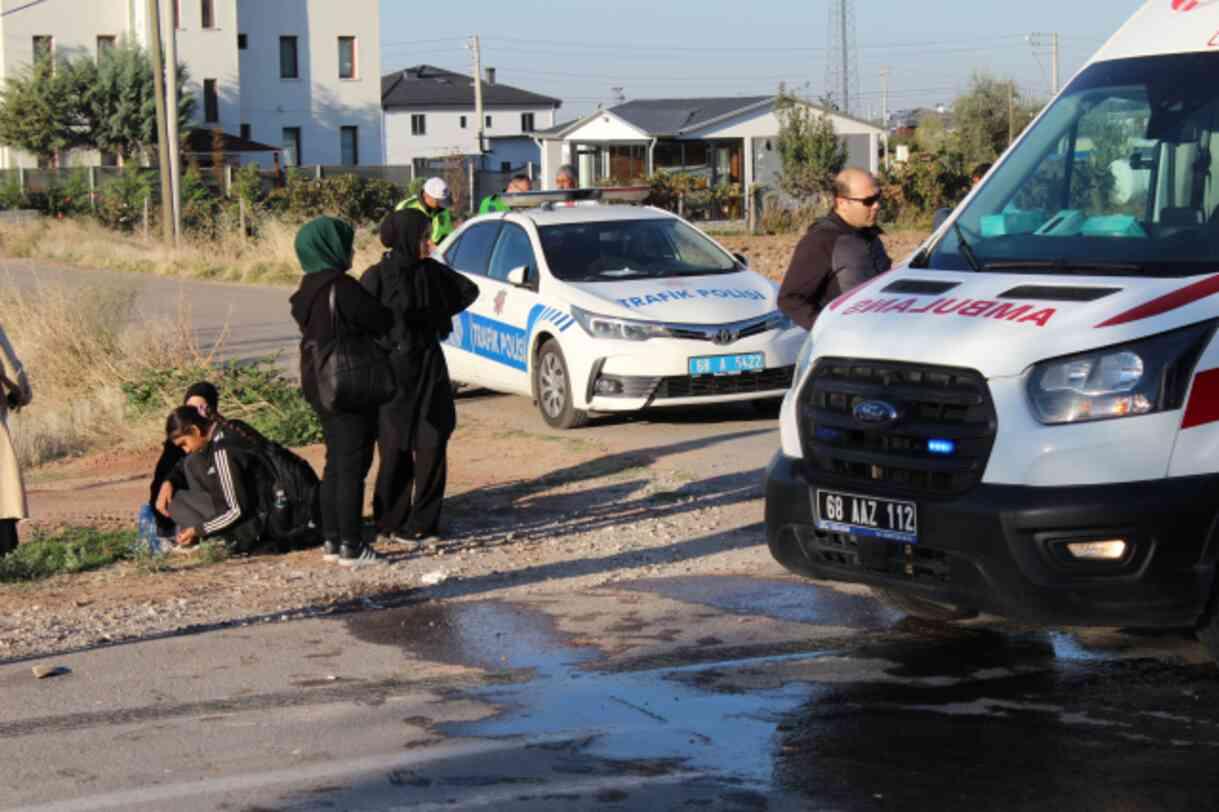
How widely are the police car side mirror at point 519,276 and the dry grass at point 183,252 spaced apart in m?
13.1

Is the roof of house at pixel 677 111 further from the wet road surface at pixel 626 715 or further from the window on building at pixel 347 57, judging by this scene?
the wet road surface at pixel 626 715

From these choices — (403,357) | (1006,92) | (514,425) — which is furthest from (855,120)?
(403,357)

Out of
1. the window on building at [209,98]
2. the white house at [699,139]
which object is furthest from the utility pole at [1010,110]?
the window on building at [209,98]

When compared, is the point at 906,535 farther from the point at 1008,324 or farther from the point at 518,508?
the point at 518,508

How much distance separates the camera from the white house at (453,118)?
99062 millimetres

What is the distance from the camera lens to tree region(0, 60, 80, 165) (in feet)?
210

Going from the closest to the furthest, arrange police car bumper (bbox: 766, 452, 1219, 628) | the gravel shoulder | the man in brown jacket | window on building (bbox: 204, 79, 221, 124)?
police car bumper (bbox: 766, 452, 1219, 628) < the gravel shoulder < the man in brown jacket < window on building (bbox: 204, 79, 221, 124)

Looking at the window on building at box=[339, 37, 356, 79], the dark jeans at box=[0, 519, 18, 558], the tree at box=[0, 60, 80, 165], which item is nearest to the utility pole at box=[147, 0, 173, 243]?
the tree at box=[0, 60, 80, 165]

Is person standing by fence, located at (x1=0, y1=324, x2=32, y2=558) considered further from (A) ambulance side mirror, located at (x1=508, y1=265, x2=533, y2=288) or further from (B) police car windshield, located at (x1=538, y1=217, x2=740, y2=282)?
(B) police car windshield, located at (x1=538, y1=217, x2=740, y2=282)

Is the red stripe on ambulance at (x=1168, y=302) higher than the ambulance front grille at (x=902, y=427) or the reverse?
higher

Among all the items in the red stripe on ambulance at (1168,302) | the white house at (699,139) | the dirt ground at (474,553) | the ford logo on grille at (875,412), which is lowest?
the dirt ground at (474,553)

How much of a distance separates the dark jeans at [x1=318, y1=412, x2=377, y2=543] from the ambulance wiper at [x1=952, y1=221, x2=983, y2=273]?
3188 millimetres

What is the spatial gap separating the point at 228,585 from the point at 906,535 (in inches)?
157

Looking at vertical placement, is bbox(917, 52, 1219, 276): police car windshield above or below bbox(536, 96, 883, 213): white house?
below
